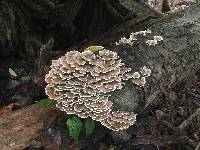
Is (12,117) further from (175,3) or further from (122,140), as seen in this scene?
(175,3)

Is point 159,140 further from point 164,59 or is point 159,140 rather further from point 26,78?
point 26,78

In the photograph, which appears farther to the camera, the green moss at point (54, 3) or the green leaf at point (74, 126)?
the green moss at point (54, 3)

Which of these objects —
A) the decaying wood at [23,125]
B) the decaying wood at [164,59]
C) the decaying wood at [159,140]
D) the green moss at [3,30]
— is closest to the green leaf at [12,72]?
the green moss at [3,30]

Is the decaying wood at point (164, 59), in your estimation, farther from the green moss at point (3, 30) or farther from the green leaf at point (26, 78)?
the green moss at point (3, 30)

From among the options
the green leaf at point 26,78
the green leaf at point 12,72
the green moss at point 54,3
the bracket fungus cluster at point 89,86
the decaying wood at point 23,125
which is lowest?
the decaying wood at point 23,125

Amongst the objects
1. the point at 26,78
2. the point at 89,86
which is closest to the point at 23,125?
the point at 89,86

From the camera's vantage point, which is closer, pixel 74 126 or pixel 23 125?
pixel 74 126
